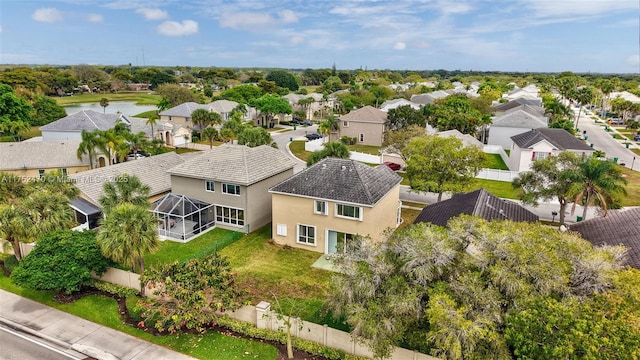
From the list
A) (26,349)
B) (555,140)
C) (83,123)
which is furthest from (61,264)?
(555,140)

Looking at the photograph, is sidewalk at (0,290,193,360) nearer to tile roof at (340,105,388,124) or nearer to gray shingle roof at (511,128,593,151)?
gray shingle roof at (511,128,593,151)

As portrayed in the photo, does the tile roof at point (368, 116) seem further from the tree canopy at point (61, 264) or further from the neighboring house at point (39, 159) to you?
the tree canopy at point (61, 264)

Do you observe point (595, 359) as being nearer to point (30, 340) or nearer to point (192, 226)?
point (30, 340)

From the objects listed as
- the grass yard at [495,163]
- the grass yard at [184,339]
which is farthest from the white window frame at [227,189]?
the grass yard at [495,163]

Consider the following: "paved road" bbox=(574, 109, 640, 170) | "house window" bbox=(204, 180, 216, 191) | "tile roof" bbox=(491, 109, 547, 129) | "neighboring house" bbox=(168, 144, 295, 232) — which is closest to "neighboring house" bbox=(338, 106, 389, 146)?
"tile roof" bbox=(491, 109, 547, 129)

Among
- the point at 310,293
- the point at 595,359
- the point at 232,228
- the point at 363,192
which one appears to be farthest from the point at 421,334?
the point at 232,228
